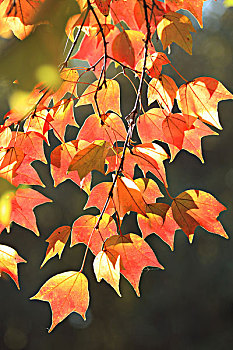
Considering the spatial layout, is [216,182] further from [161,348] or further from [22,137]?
[22,137]

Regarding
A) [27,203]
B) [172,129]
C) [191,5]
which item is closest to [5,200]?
[27,203]

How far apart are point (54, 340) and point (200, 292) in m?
1.36

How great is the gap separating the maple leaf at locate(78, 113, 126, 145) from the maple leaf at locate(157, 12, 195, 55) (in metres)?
0.15

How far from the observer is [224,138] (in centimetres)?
396

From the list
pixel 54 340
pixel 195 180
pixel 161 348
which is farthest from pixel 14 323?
pixel 195 180

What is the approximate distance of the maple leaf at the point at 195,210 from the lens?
550 mm

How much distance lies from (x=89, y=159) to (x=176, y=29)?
20 cm

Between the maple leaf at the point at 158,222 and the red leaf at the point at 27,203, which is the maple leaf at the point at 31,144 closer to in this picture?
the red leaf at the point at 27,203

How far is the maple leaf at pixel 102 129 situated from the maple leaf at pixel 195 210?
0.14 m

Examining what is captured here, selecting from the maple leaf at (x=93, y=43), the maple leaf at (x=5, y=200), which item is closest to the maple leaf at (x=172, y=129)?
the maple leaf at (x=93, y=43)

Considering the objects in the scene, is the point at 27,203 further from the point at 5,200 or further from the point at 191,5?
the point at 191,5

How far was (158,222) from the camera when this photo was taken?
58 cm

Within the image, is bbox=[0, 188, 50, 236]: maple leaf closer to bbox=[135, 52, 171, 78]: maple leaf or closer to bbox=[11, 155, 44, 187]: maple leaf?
bbox=[11, 155, 44, 187]: maple leaf

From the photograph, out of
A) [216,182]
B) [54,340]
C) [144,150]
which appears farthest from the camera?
[216,182]
